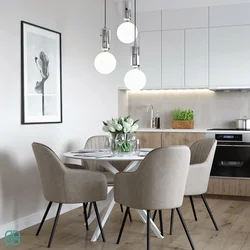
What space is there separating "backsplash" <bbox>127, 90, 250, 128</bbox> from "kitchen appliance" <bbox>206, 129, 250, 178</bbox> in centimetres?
48

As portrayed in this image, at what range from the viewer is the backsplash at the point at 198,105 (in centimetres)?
641

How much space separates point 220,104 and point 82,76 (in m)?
2.06

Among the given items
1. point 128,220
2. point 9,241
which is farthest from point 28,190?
point 128,220

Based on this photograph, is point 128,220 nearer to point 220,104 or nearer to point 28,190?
point 28,190

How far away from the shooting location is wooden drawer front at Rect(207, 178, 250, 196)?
586 cm

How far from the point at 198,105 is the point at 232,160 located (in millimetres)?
1042

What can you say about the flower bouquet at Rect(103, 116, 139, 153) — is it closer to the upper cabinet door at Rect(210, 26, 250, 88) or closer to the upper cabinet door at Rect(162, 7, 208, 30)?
the upper cabinet door at Rect(210, 26, 250, 88)

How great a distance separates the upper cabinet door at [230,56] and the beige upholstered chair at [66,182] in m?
2.85

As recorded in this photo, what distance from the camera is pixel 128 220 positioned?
188 inches

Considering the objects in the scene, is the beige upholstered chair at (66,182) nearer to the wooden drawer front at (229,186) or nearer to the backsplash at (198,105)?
the wooden drawer front at (229,186)

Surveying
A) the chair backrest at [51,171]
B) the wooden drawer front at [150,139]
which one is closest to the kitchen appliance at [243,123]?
the wooden drawer front at [150,139]

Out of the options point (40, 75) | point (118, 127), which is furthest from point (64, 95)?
point (118, 127)

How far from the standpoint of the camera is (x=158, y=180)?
3541 millimetres

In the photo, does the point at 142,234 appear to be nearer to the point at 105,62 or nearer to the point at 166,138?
the point at 105,62
